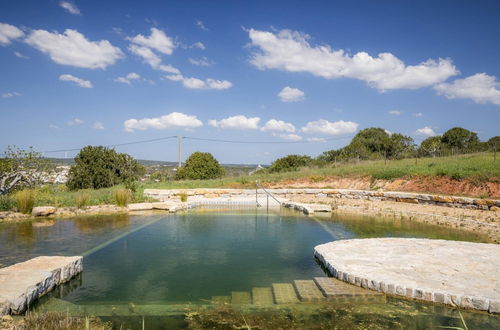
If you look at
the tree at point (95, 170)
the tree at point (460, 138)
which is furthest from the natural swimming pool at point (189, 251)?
the tree at point (460, 138)

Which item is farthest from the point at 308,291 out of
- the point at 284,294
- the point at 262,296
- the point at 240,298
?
the point at 240,298

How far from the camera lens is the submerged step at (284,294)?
13.2 ft

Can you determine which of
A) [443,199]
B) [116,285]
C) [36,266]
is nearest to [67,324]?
[116,285]

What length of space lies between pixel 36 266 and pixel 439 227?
9.30 metres

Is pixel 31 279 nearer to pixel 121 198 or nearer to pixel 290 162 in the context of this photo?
pixel 121 198

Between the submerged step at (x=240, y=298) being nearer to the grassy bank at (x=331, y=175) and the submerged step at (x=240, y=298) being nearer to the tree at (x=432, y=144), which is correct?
the grassy bank at (x=331, y=175)

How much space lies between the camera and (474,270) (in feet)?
15.3

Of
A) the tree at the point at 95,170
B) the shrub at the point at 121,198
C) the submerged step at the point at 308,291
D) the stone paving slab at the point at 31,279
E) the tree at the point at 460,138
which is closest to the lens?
the stone paving slab at the point at 31,279

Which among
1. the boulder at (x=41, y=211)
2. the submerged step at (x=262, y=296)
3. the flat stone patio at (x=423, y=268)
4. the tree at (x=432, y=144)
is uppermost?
the tree at (x=432, y=144)

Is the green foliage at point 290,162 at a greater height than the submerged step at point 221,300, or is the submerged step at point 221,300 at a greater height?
the green foliage at point 290,162

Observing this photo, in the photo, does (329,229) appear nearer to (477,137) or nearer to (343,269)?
(343,269)

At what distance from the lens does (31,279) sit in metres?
4.00

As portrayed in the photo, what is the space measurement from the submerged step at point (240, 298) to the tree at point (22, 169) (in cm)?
1141

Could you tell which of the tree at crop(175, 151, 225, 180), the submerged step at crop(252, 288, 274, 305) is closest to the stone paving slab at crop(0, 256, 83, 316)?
the submerged step at crop(252, 288, 274, 305)
